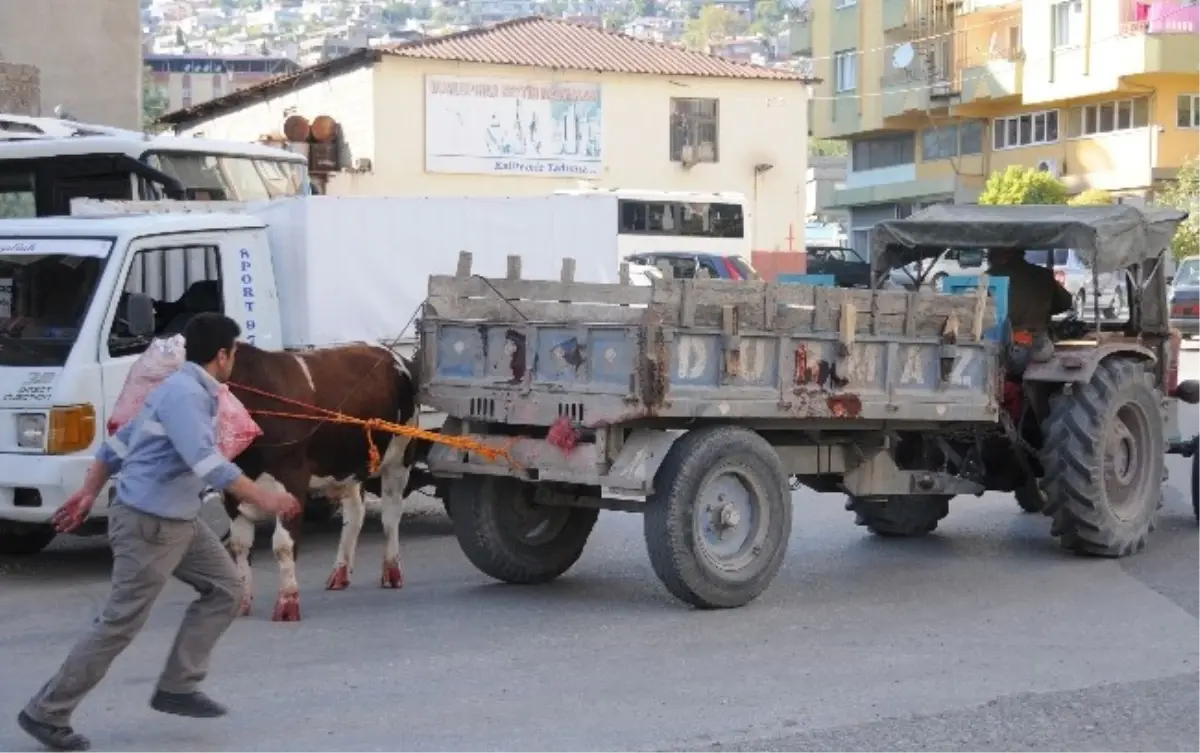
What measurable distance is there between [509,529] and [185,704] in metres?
3.81

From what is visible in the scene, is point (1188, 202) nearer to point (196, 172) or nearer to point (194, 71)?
point (196, 172)

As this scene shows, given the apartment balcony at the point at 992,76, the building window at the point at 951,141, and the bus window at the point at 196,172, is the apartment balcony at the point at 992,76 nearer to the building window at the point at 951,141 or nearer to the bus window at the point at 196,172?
the building window at the point at 951,141

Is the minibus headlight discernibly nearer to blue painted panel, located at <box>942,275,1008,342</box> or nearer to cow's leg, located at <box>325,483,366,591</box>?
cow's leg, located at <box>325,483,366,591</box>

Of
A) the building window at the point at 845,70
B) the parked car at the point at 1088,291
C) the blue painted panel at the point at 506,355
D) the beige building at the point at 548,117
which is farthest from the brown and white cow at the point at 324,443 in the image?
the building window at the point at 845,70

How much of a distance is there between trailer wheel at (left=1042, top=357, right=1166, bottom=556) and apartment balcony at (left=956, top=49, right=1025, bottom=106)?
45.3 m

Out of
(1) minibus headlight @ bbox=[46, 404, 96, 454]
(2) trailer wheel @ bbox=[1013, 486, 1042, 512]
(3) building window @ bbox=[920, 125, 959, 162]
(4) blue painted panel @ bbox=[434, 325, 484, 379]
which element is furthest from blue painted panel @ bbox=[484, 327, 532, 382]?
(3) building window @ bbox=[920, 125, 959, 162]

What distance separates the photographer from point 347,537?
36.4ft

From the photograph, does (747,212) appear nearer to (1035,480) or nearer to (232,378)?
(1035,480)

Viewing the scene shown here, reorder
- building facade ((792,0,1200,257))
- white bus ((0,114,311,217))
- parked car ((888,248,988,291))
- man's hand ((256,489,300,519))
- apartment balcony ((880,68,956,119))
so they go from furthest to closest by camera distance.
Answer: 1. apartment balcony ((880,68,956,119))
2. building facade ((792,0,1200,257))
3. white bus ((0,114,311,217))
4. parked car ((888,248,988,291))
5. man's hand ((256,489,300,519))

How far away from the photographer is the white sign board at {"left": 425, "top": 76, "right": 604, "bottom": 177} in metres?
45.6

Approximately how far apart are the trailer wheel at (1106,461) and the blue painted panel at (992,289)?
744 millimetres

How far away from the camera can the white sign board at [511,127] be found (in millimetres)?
45562

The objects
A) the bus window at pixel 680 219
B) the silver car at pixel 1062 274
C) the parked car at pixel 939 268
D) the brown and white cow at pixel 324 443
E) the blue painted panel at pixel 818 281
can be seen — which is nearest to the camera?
the brown and white cow at pixel 324 443

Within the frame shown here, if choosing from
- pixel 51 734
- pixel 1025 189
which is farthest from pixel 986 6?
pixel 51 734
